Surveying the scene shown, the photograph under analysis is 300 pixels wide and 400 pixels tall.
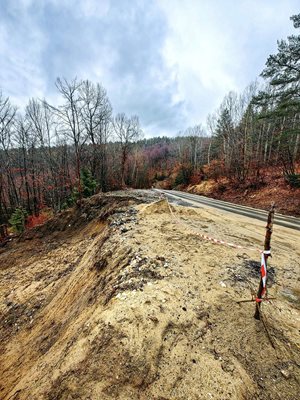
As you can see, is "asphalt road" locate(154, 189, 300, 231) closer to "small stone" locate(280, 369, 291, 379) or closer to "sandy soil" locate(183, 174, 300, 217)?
"sandy soil" locate(183, 174, 300, 217)

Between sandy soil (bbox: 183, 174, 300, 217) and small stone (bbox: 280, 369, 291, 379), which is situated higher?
small stone (bbox: 280, 369, 291, 379)

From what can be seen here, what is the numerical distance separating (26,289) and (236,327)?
7.07m

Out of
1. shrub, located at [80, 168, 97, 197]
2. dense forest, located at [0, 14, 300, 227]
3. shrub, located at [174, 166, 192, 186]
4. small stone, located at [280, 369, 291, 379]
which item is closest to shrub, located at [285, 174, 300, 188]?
dense forest, located at [0, 14, 300, 227]

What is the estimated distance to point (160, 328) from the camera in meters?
2.69

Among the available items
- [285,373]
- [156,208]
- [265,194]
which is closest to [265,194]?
[265,194]

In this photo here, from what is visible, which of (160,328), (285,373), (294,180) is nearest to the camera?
(285,373)

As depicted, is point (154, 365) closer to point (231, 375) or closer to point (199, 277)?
point (231, 375)

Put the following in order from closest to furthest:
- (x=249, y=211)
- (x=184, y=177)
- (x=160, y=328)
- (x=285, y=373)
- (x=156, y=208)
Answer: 1. (x=285, y=373)
2. (x=160, y=328)
3. (x=156, y=208)
4. (x=249, y=211)
5. (x=184, y=177)

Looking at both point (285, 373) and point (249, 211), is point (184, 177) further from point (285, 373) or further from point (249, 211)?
point (285, 373)

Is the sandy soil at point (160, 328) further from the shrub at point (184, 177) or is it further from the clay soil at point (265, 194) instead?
the shrub at point (184, 177)

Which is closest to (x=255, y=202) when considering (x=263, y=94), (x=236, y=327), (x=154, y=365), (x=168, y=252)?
(x=263, y=94)

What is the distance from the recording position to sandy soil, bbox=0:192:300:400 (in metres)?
2.14

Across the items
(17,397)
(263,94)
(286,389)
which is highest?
(263,94)

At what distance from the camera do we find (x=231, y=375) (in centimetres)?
223
